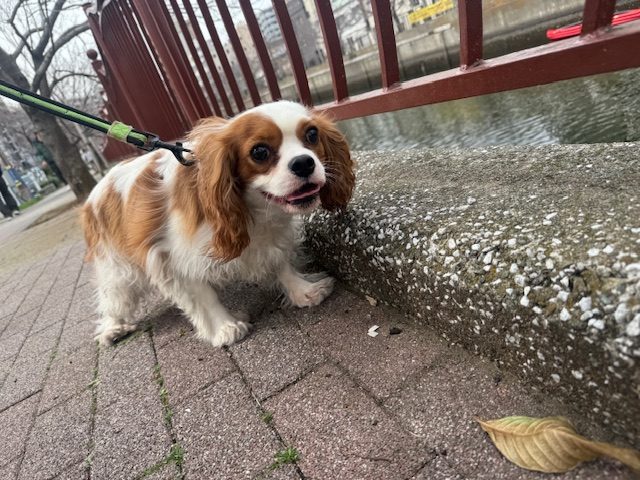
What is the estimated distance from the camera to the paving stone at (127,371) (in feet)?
6.01

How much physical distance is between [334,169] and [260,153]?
1.33 feet

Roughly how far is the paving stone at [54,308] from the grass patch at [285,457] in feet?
7.91

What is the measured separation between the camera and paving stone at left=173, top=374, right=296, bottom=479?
4.25 feet

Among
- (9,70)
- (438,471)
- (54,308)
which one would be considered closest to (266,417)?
(438,471)

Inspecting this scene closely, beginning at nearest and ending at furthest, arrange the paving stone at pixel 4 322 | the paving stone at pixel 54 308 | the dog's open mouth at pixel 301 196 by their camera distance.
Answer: the dog's open mouth at pixel 301 196, the paving stone at pixel 54 308, the paving stone at pixel 4 322

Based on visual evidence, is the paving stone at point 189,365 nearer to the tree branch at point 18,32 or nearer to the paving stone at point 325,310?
the paving stone at point 325,310

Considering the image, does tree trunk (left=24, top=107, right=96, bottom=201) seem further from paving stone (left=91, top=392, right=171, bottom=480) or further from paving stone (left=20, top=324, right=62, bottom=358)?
paving stone (left=91, top=392, right=171, bottom=480)

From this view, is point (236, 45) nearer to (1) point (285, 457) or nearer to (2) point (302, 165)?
(2) point (302, 165)

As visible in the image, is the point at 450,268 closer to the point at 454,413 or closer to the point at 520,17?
the point at 454,413

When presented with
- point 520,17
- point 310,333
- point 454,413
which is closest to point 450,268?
point 454,413

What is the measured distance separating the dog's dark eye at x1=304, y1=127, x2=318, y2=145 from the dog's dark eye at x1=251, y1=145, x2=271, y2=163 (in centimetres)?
18

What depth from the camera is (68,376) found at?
2178 mm

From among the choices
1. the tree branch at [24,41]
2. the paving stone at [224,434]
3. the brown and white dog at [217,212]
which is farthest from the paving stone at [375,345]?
the tree branch at [24,41]

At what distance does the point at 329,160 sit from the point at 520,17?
1770cm
